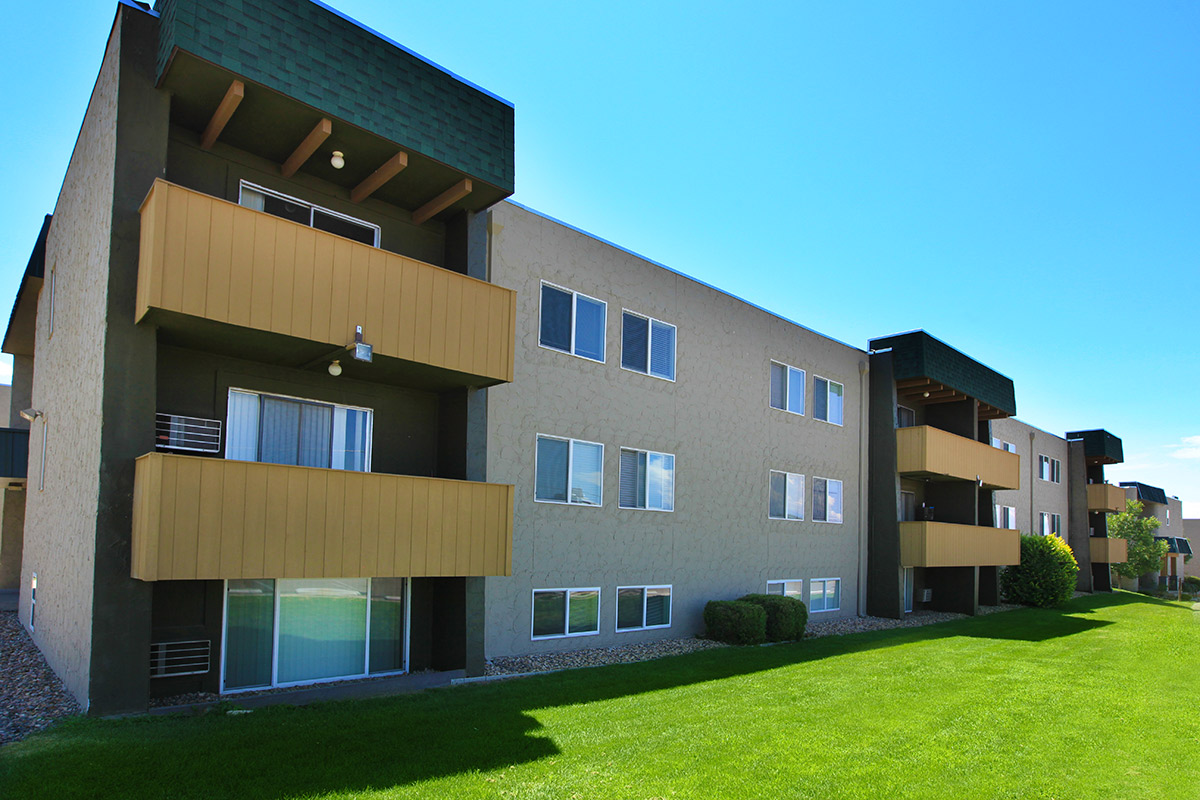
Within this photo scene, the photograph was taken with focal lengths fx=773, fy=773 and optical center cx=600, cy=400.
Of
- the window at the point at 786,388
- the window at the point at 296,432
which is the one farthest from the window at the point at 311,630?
the window at the point at 786,388

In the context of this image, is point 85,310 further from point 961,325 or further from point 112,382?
point 961,325

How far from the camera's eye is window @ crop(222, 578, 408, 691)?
9.68 meters

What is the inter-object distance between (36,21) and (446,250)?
6011mm

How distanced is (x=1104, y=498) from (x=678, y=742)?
4072 cm

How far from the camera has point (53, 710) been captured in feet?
28.0

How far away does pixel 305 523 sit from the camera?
30.1 feet

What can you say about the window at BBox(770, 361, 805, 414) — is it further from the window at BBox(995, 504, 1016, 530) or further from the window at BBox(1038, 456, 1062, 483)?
the window at BBox(1038, 456, 1062, 483)

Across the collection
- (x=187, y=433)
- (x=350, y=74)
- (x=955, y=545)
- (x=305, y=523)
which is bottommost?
(x=955, y=545)

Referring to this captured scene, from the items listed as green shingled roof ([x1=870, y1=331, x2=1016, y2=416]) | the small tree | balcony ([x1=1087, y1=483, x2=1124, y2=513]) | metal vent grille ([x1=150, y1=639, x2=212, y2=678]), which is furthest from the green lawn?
the small tree

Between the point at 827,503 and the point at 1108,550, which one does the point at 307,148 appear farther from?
the point at 1108,550

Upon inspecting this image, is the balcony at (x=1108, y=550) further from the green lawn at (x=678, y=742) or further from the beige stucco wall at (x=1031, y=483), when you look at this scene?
the green lawn at (x=678, y=742)

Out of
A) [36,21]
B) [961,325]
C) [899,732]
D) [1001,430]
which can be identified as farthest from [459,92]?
[1001,430]

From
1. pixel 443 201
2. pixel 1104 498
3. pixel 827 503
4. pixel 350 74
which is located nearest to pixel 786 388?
pixel 827 503

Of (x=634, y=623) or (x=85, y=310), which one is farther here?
(x=634, y=623)
